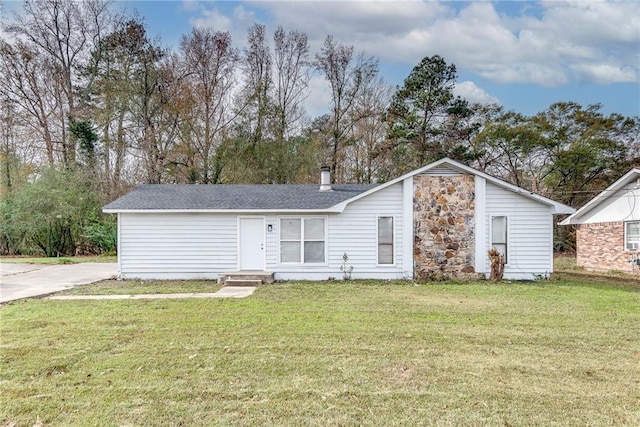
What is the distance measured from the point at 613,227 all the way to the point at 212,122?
20.2 m

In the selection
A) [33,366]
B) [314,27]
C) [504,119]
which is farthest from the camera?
[504,119]

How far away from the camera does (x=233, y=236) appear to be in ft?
40.5

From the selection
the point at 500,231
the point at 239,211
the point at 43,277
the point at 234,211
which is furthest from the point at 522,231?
the point at 43,277

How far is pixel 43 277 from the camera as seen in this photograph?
41.1 ft

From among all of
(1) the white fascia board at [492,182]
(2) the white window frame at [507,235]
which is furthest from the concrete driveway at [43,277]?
(2) the white window frame at [507,235]

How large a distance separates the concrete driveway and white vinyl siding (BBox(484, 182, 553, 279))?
12005 mm

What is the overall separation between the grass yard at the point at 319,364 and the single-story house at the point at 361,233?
A: 380 cm

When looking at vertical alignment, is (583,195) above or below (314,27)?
below

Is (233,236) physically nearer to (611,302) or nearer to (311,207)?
(311,207)

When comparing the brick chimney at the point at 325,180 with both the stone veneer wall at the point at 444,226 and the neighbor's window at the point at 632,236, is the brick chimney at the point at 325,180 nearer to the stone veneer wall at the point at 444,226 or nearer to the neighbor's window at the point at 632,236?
the stone veneer wall at the point at 444,226

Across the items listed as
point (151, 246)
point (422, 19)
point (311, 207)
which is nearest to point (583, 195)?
point (422, 19)

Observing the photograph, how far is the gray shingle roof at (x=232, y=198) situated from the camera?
12188 mm

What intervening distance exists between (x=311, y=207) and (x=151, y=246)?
5040mm

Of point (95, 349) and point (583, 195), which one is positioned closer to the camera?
point (95, 349)
